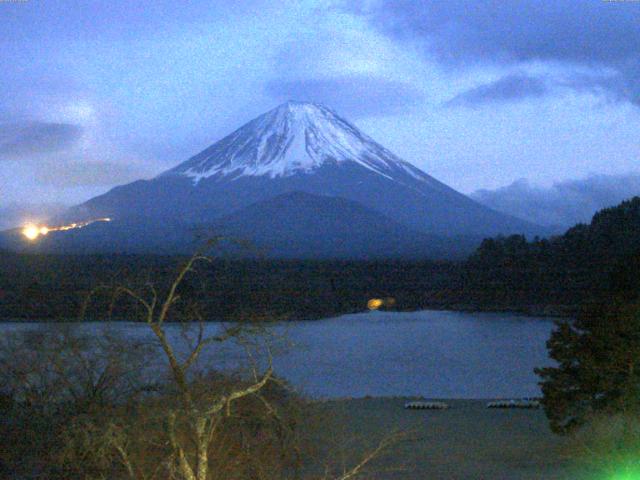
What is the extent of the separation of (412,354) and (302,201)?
55.0 metres

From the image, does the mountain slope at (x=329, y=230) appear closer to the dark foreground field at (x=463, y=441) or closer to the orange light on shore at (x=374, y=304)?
the orange light on shore at (x=374, y=304)

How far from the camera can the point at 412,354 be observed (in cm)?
3036

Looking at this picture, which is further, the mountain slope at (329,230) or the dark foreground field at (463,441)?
the mountain slope at (329,230)

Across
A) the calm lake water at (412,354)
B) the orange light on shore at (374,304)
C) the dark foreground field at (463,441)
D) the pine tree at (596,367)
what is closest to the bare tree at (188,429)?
the dark foreground field at (463,441)

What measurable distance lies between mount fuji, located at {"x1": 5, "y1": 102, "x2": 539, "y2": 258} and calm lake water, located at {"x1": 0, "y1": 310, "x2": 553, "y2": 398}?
29026 millimetres

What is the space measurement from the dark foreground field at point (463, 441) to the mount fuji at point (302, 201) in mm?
53146

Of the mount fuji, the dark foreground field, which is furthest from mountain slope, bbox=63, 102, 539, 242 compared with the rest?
the dark foreground field

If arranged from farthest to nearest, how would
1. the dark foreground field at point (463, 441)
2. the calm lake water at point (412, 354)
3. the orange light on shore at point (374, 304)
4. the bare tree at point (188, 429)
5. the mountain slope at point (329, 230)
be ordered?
1. the mountain slope at point (329, 230)
2. the orange light on shore at point (374, 304)
3. the calm lake water at point (412, 354)
4. the dark foreground field at point (463, 441)
5. the bare tree at point (188, 429)

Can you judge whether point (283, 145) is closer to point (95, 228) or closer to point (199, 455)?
point (95, 228)

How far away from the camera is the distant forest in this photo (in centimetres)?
3344

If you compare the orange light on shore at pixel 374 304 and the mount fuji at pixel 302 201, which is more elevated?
the mount fuji at pixel 302 201

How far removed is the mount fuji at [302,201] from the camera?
76.5m

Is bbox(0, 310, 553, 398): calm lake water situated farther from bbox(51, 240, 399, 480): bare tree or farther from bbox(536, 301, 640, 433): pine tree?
bbox(51, 240, 399, 480): bare tree

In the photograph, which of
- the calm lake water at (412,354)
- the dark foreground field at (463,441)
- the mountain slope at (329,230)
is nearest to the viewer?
the dark foreground field at (463,441)
